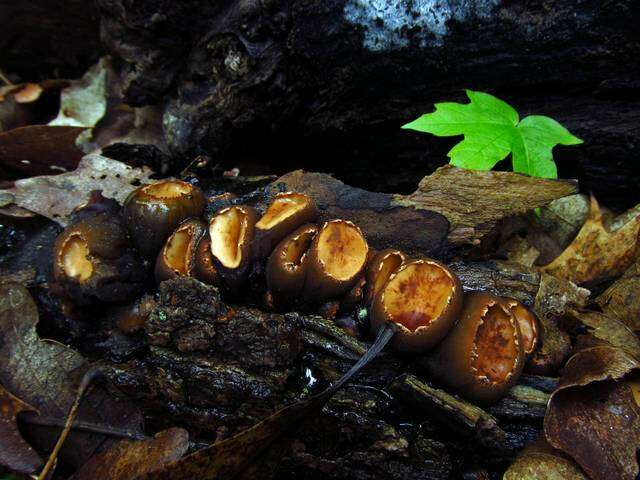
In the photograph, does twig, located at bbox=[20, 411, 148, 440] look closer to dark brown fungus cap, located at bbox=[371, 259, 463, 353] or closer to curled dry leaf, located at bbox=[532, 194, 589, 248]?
dark brown fungus cap, located at bbox=[371, 259, 463, 353]

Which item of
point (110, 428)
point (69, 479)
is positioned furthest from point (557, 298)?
point (69, 479)

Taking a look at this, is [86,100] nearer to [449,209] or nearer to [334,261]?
[334,261]

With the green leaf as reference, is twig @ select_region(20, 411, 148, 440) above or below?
below

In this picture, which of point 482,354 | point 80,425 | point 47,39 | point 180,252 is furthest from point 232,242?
point 47,39

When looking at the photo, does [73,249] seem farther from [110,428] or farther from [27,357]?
[110,428]

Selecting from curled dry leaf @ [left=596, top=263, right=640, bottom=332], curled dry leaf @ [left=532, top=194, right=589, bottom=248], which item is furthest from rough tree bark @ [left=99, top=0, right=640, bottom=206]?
curled dry leaf @ [left=596, top=263, right=640, bottom=332]

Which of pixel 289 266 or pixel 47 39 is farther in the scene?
pixel 47 39

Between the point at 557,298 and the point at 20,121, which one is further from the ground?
the point at 20,121
